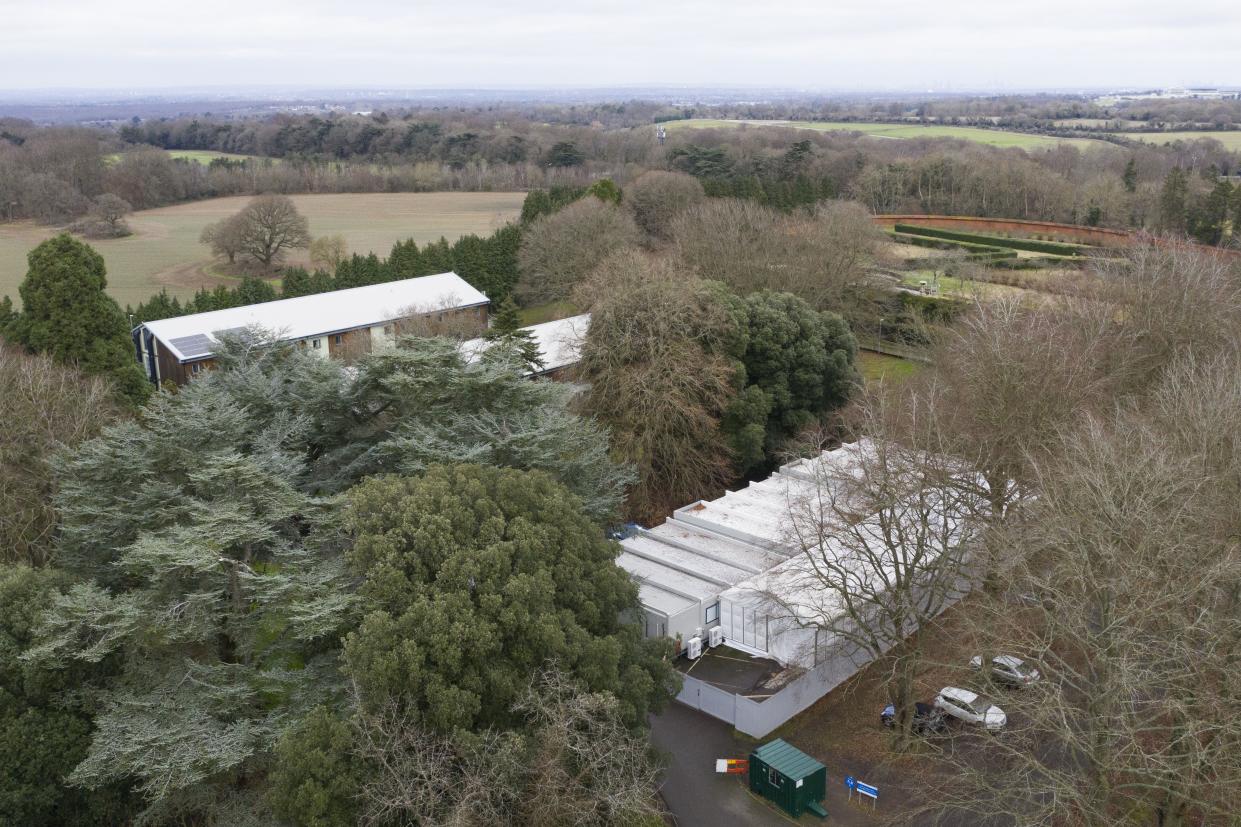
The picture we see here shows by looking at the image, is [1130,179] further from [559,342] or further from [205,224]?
[205,224]

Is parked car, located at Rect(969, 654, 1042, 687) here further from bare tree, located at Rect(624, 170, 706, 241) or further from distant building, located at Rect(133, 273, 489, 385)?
bare tree, located at Rect(624, 170, 706, 241)

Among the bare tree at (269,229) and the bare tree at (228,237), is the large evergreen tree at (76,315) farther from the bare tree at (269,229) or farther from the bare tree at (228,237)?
the bare tree at (228,237)

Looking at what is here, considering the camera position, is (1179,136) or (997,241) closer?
(997,241)

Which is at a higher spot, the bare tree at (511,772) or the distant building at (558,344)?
the distant building at (558,344)

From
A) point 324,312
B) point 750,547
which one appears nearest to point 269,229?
point 324,312

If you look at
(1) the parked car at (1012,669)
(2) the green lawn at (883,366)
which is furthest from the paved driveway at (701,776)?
(2) the green lawn at (883,366)

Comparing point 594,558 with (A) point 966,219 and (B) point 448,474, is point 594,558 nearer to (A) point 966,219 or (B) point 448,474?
(B) point 448,474
